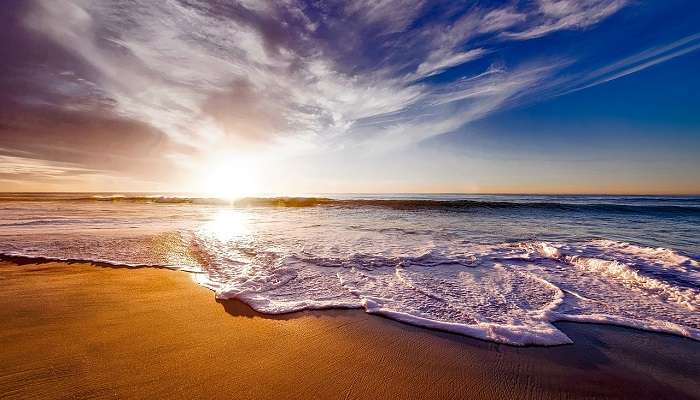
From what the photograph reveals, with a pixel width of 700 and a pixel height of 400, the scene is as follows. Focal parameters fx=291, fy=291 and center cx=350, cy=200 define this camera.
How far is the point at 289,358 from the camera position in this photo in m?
2.91

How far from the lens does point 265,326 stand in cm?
357

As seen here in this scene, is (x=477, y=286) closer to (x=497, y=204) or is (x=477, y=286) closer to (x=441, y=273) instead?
(x=441, y=273)

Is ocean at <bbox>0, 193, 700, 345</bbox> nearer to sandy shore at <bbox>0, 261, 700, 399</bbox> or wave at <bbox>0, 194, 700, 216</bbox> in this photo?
sandy shore at <bbox>0, 261, 700, 399</bbox>

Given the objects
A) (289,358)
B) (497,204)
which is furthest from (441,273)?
(497,204)

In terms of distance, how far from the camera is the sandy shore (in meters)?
2.46

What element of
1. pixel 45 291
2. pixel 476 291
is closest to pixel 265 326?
pixel 476 291

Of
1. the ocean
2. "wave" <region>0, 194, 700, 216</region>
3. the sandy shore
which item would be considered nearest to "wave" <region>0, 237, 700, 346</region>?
the ocean

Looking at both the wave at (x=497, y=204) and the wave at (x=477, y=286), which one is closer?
the wave at (x=477, y=286)

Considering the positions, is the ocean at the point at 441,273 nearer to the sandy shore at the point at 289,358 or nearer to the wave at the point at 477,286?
the wave at the point at 477,286

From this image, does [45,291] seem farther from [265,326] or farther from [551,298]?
[551,298]

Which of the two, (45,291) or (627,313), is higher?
(45,291)

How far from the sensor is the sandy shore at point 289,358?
2.46 meters

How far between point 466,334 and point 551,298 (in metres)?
2.14

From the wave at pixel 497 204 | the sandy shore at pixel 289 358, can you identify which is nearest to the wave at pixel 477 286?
the sandy shore at pixel 289 358
